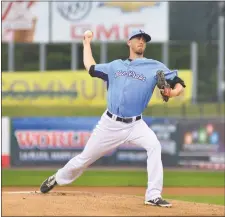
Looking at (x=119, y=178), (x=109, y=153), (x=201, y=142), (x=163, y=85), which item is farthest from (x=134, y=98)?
(x=109, y=153)

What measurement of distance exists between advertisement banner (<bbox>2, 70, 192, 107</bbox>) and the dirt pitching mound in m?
15.1

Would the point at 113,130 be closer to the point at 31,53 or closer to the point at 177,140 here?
the point at 177,140

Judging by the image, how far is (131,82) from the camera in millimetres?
6895

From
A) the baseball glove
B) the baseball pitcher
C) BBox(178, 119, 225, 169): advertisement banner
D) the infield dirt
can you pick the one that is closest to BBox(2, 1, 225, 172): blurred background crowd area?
BBox(178, 119, 225, 169): advertisement banner

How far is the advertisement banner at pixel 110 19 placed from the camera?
73.5 ft

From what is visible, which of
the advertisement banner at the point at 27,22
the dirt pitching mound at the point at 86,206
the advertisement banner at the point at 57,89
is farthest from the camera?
the advertisement banner at the point at 57,89

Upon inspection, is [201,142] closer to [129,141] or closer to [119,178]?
[119,178]

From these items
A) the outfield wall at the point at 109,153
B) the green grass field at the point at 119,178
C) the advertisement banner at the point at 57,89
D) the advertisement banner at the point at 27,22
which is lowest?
the green grass field at the point at 119,178

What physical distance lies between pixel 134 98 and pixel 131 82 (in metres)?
0.15

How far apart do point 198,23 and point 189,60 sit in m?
2.09

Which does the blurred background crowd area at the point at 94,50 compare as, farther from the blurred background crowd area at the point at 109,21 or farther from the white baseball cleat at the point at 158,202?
the white baseball cleat at the point at 158,202

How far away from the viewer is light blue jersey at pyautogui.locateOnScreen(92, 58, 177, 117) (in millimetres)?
6898

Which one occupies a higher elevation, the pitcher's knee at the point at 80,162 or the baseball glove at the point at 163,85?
the baseball glove at the point at 163,85

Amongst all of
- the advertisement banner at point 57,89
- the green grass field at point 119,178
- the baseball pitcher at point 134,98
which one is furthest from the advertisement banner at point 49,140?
the baseball pitcher at point 134,98
